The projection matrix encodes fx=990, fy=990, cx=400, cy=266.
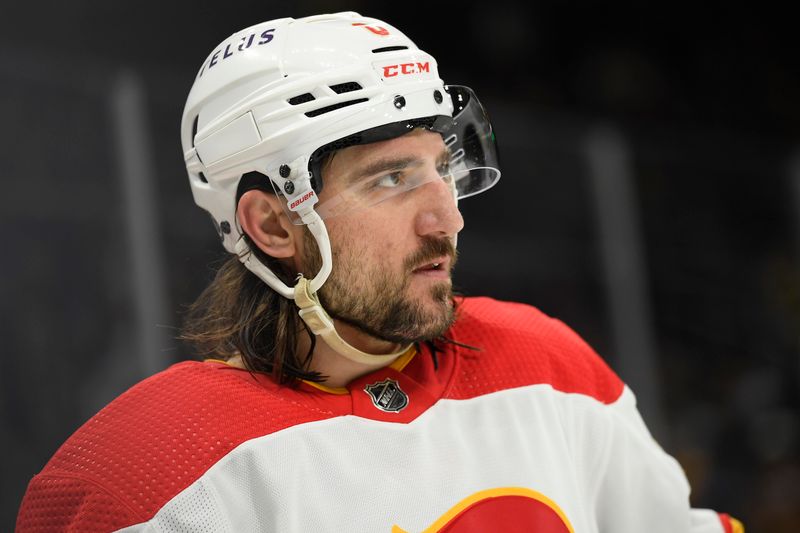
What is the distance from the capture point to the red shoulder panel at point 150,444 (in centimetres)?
116

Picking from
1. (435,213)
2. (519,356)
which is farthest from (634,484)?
(435,213)

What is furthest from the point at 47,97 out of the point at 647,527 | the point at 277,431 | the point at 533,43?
the point at 533,43

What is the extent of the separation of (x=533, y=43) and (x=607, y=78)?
40 centimetres

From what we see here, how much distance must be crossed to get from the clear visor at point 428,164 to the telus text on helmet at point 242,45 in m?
0.21

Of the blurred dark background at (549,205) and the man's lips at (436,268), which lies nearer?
the man's lips at (436,268)

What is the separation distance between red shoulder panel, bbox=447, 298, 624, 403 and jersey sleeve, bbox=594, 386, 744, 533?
53 millimetres

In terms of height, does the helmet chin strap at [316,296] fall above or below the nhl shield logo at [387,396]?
above

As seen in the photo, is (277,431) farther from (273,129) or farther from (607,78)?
(607,78)

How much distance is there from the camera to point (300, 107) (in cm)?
130

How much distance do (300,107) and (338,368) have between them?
36cm

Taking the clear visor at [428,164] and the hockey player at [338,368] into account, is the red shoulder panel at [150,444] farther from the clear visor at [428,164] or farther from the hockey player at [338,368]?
the clear visor at [428,164]

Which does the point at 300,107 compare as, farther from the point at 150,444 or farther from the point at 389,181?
the point at 150,444

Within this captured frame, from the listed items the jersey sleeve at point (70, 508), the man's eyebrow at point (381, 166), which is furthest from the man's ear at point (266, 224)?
the jersey sleeve at point (70, 508)

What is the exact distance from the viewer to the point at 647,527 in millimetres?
1514
